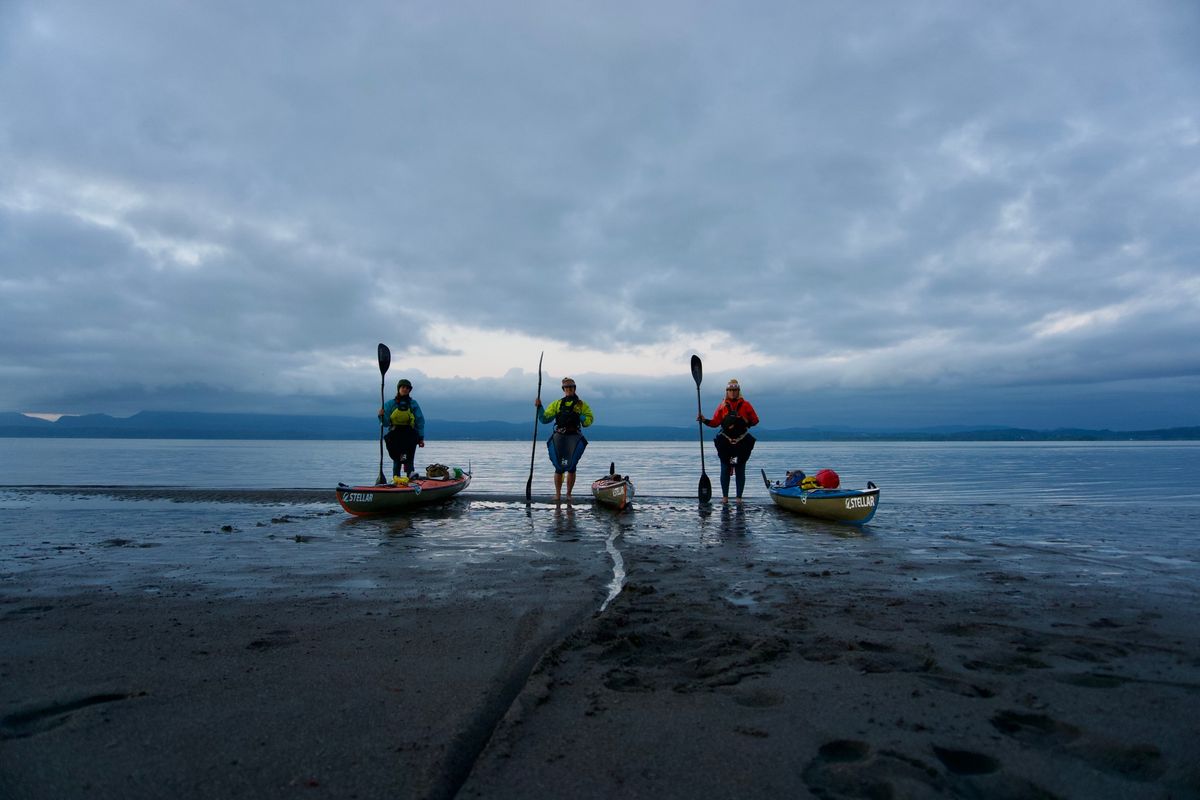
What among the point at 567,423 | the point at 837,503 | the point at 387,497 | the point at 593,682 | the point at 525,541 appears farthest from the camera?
the point at 567,423

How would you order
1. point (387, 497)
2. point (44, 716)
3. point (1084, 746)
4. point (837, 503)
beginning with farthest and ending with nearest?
1. point (387, 497)
2. point (837, 503)
3. point (44, 716)
4. point (1084, 746)

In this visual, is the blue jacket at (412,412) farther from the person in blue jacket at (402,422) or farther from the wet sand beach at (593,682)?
the wet sand beach at (593,682)

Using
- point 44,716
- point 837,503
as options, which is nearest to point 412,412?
point 837,503

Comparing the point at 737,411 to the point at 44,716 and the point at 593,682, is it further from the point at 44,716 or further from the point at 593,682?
the point at 44,716

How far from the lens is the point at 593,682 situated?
395 cm

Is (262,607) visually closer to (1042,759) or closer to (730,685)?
(730,685)

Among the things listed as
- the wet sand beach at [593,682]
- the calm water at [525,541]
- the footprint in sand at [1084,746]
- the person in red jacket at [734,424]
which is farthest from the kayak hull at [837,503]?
the footprint in sand at [1084,746]

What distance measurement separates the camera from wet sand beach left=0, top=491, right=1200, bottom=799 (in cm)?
281

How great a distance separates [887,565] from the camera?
8109 mm

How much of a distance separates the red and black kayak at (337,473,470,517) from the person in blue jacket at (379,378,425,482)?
2.85 feet

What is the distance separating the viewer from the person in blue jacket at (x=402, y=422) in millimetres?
15531

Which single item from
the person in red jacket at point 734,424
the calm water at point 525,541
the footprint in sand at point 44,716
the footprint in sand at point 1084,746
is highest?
the person in red jacket at point 734,424

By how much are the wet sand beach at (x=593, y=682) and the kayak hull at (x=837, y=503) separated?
14.3ft

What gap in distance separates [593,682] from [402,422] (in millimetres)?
12638
